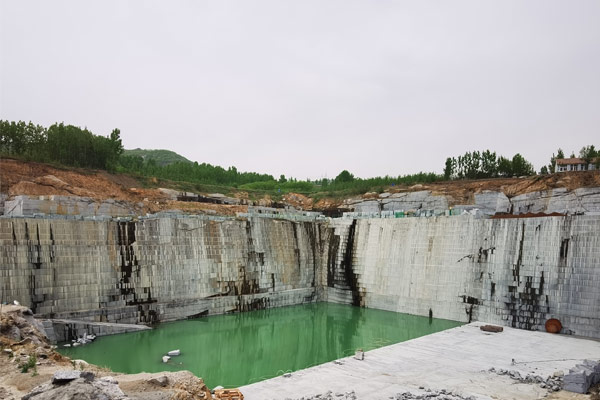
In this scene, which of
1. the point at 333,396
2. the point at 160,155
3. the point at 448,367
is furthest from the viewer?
the point at 160,155

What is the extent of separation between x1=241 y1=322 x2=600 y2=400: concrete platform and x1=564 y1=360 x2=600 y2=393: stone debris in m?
0.61

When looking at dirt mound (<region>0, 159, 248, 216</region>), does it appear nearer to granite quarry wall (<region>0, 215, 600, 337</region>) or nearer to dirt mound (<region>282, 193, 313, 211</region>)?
dirt mound (<region>282, 193, 313, 211</region>)

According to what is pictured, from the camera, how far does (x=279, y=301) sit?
23.4 meters

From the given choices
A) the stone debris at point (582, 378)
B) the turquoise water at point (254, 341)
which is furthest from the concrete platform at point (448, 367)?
the turquoise water at point (254, 341)

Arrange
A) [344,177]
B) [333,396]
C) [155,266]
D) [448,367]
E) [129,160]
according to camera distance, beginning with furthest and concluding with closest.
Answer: [344,177] < [129,160] < [155,266] < [448,367] < [333,396]

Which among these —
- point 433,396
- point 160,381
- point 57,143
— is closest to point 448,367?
point 433,396

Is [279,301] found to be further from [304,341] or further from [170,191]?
[170,191]

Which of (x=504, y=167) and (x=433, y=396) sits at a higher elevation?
(x=504, y=167)

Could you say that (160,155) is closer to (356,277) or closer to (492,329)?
(356,277)

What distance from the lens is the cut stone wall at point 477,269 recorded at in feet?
54.1

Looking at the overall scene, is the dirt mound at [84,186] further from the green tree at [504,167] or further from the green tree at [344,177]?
the green tree at [504,167]

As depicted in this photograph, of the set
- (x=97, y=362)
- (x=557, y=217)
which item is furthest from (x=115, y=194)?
(x=557, y=217)

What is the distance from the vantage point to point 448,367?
12461 mm

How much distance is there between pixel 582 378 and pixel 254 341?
11.0m
